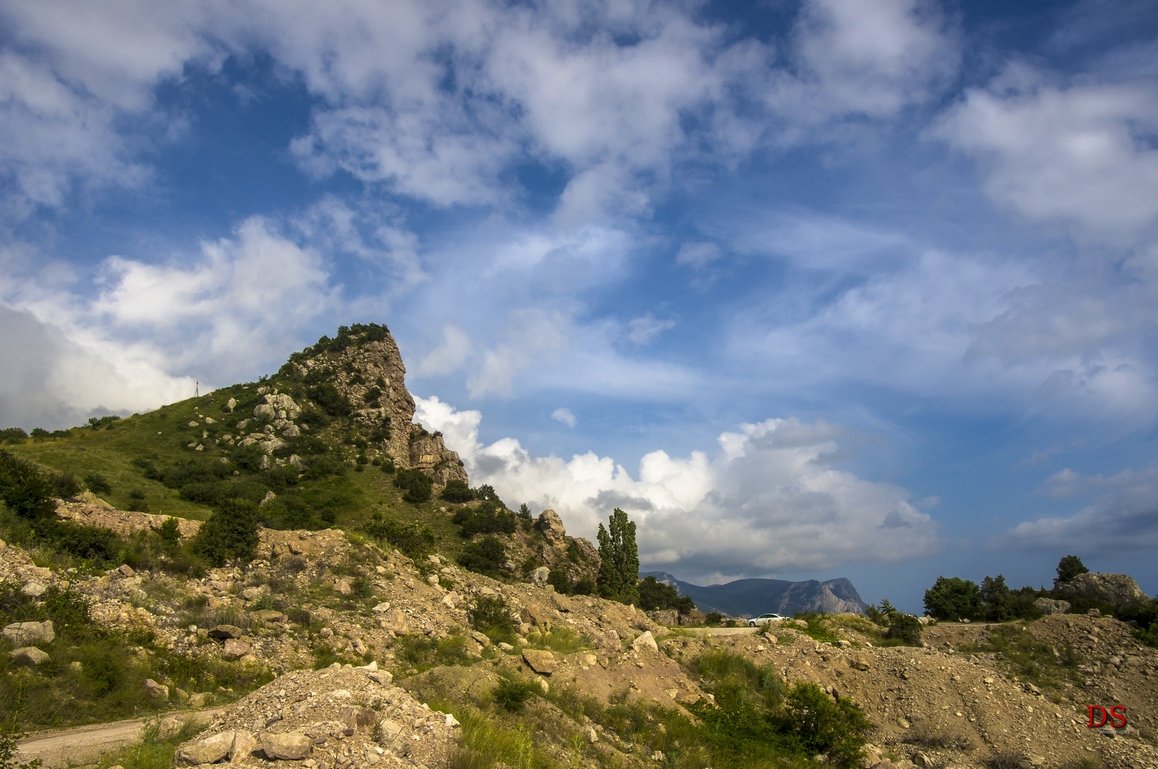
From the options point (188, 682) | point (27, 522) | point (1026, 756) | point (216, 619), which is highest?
point (27, 522)

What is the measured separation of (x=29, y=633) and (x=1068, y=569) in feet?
181

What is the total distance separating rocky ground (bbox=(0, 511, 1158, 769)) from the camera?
9338 mm

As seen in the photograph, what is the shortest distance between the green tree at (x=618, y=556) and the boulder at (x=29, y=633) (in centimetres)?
3871

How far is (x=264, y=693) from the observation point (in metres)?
10.3

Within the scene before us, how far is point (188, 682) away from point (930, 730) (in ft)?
63.1

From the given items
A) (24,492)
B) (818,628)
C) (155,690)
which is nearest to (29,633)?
(155,690)

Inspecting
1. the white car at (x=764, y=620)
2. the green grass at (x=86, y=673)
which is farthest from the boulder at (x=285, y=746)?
the white car at (x=764, y=620)

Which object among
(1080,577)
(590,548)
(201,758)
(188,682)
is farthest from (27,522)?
(1080,577)

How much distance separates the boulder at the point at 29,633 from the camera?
504 inches

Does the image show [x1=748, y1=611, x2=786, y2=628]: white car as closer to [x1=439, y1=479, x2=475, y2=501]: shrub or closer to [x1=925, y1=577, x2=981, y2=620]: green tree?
[x1=925, y1=577, x2=981, y2=620]: green tree

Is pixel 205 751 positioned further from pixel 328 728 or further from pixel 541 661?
pixel 541 661

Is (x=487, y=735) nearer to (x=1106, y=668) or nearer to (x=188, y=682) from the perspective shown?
(x=188, y=682)

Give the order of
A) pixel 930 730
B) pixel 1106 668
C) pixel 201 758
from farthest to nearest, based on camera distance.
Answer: pixel 1106 668 → pixel 930 730 → pixel 201 758

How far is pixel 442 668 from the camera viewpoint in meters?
13.5
